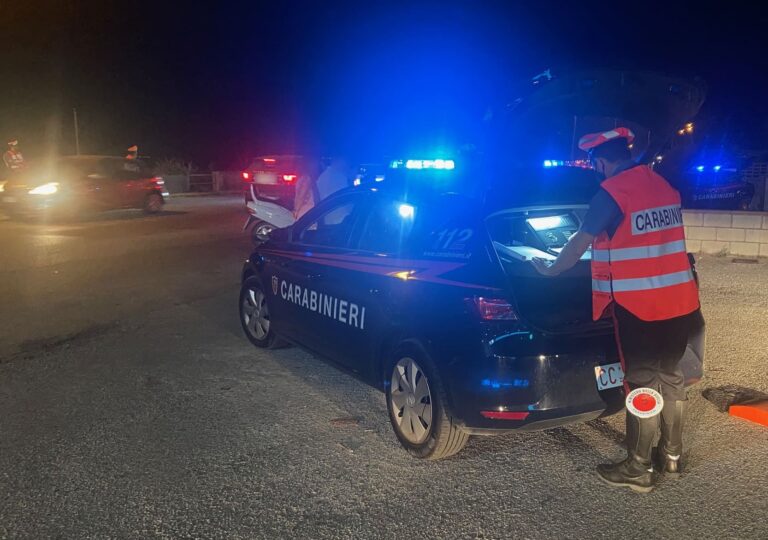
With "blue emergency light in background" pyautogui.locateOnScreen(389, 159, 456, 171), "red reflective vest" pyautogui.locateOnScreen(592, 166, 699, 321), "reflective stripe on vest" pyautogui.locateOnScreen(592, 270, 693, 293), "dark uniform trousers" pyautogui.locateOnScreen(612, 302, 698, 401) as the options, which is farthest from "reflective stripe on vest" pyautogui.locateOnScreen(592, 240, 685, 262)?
"blue emergency light in background" pyautogui.locateOnScreen(389, 159, 456, 171)

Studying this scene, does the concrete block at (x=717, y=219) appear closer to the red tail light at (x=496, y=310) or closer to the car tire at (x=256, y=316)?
the car tire at (x=256, y=316)

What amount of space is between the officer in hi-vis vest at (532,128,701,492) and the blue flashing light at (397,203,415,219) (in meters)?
0.96

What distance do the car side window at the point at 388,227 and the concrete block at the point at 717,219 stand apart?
7.80 m

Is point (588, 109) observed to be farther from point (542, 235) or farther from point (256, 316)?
point (256, 316)

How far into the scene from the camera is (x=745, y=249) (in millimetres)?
10031

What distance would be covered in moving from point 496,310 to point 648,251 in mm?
779

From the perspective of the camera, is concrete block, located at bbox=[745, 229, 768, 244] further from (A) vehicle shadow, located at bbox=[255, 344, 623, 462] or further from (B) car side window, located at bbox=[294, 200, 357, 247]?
(B) car side window, located at bbox=[294, 200, 357, 247]

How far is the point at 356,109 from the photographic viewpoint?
200 ft

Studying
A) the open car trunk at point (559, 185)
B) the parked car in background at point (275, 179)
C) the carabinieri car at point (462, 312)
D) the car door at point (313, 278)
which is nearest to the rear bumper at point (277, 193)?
the parked car in background at point (275, 179)

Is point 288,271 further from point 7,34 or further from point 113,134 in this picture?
point 113,134

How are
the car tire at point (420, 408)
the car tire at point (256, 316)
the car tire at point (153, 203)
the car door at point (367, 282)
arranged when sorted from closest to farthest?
1. the car tire at point (420, 408)
2. the car door at point (367, 282)
3. the car tire at point (256, 316)
4. the car tire at point (153, 203)

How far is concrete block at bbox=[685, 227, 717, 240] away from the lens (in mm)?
10281

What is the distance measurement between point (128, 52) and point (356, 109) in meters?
20.9

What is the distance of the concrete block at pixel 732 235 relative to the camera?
32.9 ft
